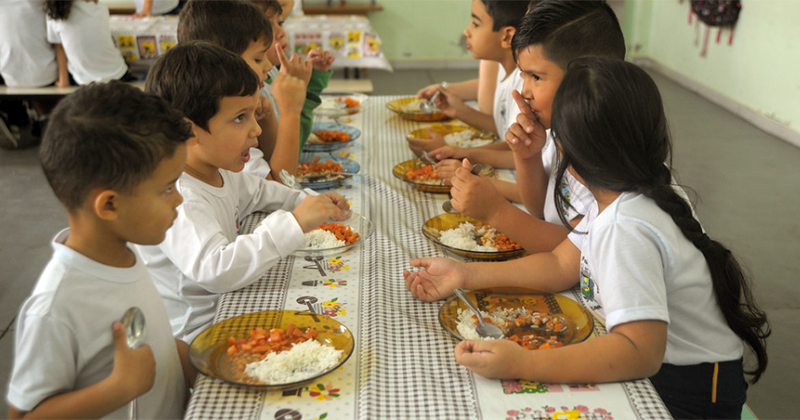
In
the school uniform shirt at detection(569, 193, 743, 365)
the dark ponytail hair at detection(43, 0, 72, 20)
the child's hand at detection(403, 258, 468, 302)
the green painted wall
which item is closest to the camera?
the school uniform shirt at detection(569, 193, 743, 365)

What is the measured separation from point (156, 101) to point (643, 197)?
84 cm

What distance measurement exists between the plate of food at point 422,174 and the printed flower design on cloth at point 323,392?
950mm

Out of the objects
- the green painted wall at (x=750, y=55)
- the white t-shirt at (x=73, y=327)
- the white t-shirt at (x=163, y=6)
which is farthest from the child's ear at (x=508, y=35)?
the white t-shirt at (x=163, y=6)

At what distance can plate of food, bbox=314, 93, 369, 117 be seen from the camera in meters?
2.71

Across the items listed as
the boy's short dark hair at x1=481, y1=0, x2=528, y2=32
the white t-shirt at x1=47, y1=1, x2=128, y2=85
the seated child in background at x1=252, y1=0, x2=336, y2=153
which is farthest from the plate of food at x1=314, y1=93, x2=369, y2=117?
the white t-shirt at x1=47, y1=1, x2=128, y2=85

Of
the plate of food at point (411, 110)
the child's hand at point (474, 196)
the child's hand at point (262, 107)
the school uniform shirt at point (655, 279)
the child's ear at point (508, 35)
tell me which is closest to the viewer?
the school uniform shirt at point (655, 279)

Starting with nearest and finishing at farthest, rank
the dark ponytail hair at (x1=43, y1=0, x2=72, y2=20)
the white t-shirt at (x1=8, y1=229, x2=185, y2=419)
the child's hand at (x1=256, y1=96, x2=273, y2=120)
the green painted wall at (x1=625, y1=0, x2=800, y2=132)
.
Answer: the white t-shirt at (x1=8, y1=229, x2=185, y2=419) < the child's hand at (x1=256, y1=96, x2=273, y2=120) < the dark ponytail hair at (x1=43, y1=0, x2=72, y2=20) < the green painted wall at (x1=625, y1=0, x2=800, y2=132)

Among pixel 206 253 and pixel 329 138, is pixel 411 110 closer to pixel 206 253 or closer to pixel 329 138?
pixel 329 138

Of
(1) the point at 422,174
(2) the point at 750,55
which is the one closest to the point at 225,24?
(1) the point at 422,174

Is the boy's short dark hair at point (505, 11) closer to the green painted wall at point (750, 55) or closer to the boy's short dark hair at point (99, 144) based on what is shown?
the boy's short dark hair at point (99, 144)

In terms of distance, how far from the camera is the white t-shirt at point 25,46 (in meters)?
4.18

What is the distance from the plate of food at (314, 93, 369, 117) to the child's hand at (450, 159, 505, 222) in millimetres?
1278

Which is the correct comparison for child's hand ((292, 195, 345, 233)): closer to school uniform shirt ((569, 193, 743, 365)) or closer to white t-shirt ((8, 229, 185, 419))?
white t-shirt ((8, 229, 185, 419))

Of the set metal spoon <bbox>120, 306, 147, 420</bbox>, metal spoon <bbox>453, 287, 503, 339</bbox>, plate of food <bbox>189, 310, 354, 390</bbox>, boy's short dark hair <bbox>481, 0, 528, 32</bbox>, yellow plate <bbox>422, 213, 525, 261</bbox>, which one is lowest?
yellow plate <bbox>422, 213, 525, 261</bbox>
